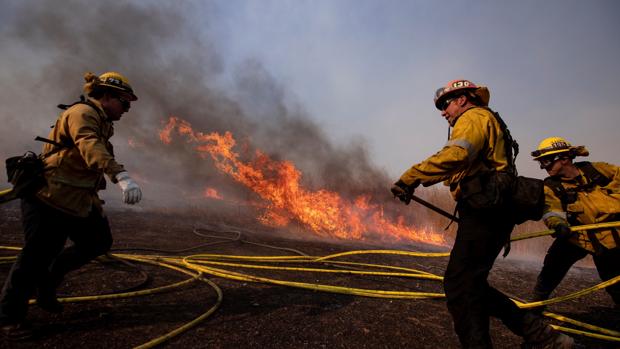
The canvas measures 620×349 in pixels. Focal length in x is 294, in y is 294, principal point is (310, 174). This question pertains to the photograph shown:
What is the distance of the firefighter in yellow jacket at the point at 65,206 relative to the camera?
261 centimetres

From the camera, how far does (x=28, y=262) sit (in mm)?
2656

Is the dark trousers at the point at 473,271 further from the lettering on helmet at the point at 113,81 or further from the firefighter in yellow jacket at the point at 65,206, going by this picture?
the lettering on helmet at the point at 113,81

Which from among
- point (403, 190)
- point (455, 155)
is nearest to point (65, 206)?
point (403, 190)

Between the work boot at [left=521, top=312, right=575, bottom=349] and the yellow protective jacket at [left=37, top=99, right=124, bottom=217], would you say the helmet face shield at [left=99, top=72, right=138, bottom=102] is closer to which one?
the yellow protective jacket at [left=37, top=99, right=124, bottom=217]

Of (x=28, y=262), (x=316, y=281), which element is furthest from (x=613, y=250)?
(x=28, y=262)

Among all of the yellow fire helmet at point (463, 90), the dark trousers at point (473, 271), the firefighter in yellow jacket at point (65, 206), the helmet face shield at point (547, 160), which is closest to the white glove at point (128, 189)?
the firefighter in yellow jacket at point (65, 206)

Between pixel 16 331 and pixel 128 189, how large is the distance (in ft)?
5.27

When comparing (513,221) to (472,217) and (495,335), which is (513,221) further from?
(495,335)

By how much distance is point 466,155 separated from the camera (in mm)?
2592

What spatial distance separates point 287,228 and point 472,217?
11.5m

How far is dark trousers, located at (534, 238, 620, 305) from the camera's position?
3.69 m

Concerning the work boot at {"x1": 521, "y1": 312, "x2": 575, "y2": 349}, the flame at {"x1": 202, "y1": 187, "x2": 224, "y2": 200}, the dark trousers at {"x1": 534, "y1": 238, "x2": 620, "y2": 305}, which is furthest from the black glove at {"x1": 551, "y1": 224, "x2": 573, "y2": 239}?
the flame at {"x1": 202, "y1": 187, "x2": 224, "y2": 200}

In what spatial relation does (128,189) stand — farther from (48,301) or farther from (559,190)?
(559,190)

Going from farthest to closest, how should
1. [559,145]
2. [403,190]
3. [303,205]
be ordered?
[303,205], [559,145], [403,190]
